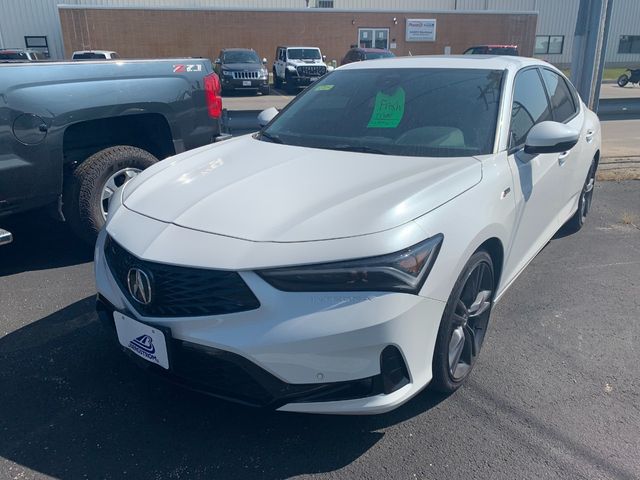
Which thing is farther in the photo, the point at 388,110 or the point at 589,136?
the point at 589,136

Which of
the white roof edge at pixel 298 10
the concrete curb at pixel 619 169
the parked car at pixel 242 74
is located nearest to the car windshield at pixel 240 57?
the parked car at pixel 242 74

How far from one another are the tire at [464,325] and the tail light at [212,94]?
3.30 meters

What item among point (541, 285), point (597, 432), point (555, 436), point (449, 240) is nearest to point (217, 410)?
point (449, 240)

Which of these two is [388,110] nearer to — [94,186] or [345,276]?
[345,276]

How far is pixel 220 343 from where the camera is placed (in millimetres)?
2240

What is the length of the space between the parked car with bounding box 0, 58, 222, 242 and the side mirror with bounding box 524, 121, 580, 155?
121 inches

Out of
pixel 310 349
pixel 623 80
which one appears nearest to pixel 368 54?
pixel 623 80

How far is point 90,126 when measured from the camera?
4.69 m

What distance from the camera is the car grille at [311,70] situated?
25.1 meters

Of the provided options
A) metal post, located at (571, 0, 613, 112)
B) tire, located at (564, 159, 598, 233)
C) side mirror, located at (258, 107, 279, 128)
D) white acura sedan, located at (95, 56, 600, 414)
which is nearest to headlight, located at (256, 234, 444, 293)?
white acura sedan, located at (95, 56, 600, 414)

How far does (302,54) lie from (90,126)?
22589 millimetres

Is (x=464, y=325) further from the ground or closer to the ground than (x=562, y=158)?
closer to the ground

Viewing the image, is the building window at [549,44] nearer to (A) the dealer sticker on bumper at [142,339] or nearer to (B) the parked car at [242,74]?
(B) the parked car at [242,74]

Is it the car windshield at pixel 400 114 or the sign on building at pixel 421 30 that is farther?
the sign on building at pixel 421 30
